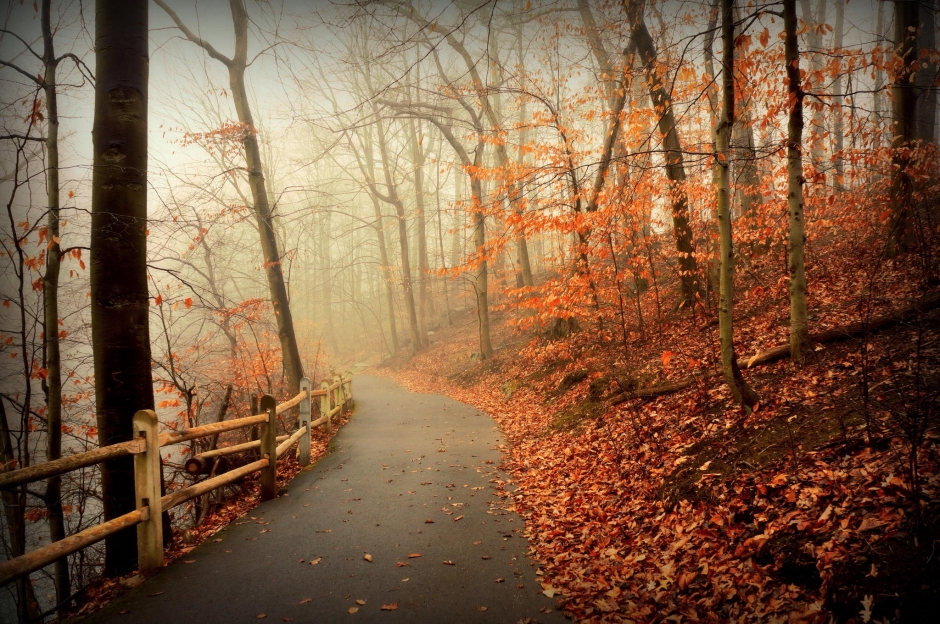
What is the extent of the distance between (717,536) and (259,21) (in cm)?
1289

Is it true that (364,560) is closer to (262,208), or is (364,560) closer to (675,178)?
(262,208)

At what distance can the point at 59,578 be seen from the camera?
5.86m

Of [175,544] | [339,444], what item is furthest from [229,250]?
[175,544]

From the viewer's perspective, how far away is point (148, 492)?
4.06 metres

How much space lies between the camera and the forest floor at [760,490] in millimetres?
2949

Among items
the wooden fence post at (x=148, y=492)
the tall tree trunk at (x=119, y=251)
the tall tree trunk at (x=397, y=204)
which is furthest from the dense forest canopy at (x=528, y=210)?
the tall tree trunk at (x=397, y=204)

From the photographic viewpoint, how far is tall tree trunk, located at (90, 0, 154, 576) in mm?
4473

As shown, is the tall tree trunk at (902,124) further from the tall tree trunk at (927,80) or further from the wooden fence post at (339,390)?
the wooden fence post at (339,390)

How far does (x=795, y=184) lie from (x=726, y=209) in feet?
3.69

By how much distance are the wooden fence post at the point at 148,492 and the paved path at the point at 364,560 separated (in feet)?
0.59

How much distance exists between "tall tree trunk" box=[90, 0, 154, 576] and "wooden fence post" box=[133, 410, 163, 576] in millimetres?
581

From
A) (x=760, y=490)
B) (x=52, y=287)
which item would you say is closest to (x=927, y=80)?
(x=760, y=490)

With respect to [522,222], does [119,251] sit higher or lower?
lower

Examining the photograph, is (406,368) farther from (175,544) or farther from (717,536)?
(717,536)
